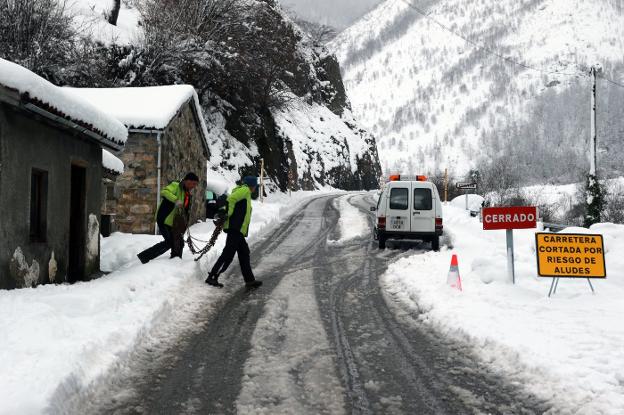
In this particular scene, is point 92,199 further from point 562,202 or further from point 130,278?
point 562,202

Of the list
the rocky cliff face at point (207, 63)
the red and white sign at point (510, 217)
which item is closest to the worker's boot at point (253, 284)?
the red and white sign at point (510, 217)

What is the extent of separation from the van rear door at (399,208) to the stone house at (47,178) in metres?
7.06

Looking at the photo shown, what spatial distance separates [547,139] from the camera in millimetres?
137625

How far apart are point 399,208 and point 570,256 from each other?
6.14 metres

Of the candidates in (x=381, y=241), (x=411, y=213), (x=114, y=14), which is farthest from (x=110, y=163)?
(x=114, y=14)

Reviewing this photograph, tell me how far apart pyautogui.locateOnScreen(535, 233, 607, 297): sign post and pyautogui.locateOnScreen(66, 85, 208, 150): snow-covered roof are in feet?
35.2

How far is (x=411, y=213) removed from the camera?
508 inches

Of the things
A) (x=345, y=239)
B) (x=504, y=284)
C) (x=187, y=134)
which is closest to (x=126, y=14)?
(x=187, y=134)

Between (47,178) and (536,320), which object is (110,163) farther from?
(536,320)

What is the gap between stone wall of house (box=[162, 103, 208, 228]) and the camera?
49.0 ft

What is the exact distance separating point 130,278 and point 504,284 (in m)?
5.72

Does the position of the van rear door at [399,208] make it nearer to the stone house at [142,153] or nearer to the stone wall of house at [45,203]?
the stone house at [142,153]

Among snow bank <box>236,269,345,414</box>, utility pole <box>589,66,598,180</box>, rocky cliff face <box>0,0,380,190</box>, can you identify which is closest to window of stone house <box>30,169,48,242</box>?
snow bank <box>236,269,345,414</box>

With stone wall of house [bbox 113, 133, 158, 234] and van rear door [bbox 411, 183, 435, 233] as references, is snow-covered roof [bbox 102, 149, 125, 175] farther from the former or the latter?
van rear door [bbox 411, 183, 435, 233]
